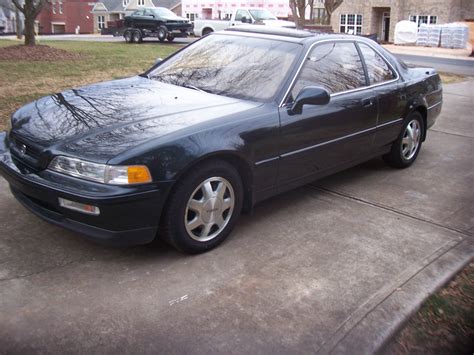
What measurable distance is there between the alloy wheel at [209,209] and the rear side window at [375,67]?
2.26 metres

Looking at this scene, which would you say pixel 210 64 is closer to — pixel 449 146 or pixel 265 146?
pixel 265 146

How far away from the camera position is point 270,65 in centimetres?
437

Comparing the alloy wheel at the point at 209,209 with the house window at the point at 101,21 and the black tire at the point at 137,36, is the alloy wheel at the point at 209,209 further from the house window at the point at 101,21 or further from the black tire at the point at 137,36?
the house window at the point at 101,21

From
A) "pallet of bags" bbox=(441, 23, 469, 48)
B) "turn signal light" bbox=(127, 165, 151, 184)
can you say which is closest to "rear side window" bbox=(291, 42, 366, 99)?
"turn signal light" bbox=(127, 165, 151, 184)

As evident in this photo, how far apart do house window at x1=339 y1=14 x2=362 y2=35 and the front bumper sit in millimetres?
40307

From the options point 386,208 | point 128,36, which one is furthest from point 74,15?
point 386,208

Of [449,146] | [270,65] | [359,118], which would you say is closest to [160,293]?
[270,65]

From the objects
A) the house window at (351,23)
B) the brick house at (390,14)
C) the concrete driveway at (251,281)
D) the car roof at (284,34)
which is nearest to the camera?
the concrete driveway at (251,281)

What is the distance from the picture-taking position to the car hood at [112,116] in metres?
3.30

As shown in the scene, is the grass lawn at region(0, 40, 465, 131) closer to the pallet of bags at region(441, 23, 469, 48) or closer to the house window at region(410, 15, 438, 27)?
the pallet of bags at region(441, 23, 469, 48)

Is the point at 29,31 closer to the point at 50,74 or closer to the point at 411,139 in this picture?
the point at 50,74

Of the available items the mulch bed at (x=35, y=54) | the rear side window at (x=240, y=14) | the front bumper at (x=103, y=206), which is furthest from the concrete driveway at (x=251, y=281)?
the rear side window at (x=240, y=14)

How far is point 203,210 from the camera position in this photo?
356 centimetres

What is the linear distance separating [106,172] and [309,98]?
1.74 metres
